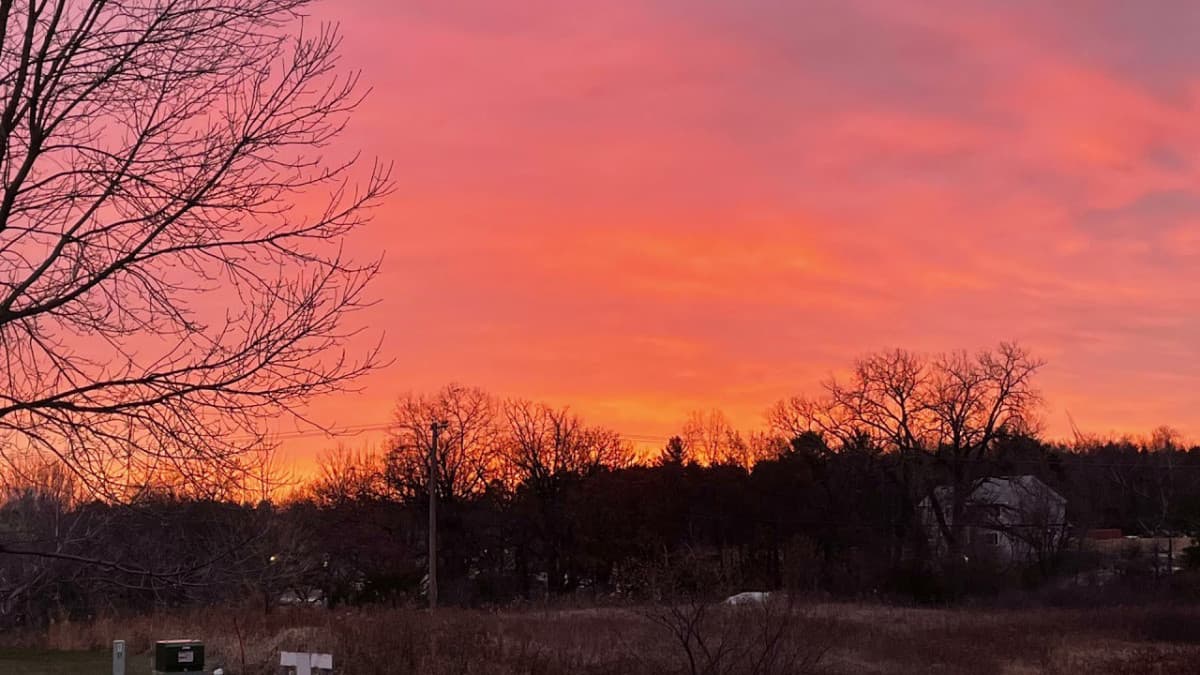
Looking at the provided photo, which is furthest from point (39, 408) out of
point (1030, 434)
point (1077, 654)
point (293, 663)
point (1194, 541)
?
point (1030, 434)

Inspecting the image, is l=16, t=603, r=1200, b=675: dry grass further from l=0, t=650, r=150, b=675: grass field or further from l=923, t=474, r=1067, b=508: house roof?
l=923, t=474, r=1067, b=508: house roof

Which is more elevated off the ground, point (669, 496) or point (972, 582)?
point (669, 496)

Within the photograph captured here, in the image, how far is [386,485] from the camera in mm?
69375

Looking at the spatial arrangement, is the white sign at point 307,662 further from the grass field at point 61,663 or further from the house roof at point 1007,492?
the house roof at point 1007,492

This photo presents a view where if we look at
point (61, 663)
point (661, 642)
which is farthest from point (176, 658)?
point (61, 663)

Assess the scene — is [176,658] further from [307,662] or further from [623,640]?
[623,640]

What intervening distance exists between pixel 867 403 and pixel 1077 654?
3872cm

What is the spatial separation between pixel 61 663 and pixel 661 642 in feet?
44.3

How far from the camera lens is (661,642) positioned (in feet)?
79.8

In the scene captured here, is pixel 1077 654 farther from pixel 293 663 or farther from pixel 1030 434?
pixel 1030 434

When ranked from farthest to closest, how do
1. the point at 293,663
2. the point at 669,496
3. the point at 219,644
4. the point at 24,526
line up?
the point at 669,496
the point at 219,644
the point at 293,663
the point at 24,526

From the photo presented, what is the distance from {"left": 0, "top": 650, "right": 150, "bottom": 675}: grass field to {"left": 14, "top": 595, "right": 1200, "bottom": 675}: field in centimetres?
7

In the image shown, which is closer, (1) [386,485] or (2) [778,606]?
(2) [778,606]

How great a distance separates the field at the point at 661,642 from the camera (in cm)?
1939
